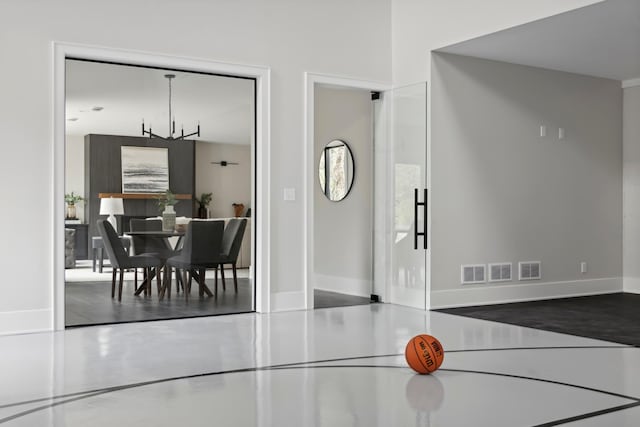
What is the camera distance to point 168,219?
6512mm

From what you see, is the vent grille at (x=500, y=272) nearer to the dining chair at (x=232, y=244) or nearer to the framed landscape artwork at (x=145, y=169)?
the dining chair at (x=232, y=244)

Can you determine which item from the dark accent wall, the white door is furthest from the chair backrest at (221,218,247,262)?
the white door

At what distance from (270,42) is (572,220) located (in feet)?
13.7

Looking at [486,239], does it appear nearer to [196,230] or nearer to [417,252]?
[417,252]

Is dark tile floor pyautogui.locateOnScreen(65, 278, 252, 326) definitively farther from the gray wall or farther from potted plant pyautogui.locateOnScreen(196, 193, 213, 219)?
the gray wall

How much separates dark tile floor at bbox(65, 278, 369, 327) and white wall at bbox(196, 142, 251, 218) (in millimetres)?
750

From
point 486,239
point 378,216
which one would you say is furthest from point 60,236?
point 486,239

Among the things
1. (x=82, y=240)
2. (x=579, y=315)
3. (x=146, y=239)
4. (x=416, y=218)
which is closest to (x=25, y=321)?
(x=82, y=240)

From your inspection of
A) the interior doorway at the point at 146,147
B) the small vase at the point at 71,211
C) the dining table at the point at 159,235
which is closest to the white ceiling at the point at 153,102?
the interior doorway at the point at 146,147

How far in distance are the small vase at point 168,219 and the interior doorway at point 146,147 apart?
0.21 ft

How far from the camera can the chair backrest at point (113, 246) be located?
20.5ft

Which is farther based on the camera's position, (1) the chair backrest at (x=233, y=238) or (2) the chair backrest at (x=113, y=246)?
(1) the chair backrest at (x=233, y=238)

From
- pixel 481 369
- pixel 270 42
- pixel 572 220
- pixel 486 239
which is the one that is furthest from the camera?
pixel 572 220

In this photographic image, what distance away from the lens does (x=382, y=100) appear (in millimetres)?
7734
